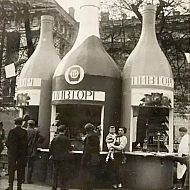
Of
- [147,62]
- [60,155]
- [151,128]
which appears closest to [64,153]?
[60,155]

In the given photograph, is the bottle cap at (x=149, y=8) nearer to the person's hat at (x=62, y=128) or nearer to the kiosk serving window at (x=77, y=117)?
the kiosk serving window at (x=77, y=117)

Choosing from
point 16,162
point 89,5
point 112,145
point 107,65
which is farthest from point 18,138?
point 89,5

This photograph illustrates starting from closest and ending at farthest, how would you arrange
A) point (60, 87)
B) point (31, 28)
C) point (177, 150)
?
point (177, 150), point (31, 28), point (60, 87)

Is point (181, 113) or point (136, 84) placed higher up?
point (136, 84)

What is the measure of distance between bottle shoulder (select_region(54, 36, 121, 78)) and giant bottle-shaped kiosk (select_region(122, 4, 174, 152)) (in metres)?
0.25

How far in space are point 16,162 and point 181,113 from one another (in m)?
1.48

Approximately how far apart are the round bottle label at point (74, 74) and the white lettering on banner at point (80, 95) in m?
0.12

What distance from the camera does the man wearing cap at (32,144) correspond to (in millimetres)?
3844

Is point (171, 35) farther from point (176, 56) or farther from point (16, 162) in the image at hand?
point (16, 162)

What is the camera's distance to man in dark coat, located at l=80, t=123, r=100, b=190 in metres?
3.57

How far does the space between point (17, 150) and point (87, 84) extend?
Answer: 1.16m

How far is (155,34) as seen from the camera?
4.24 metres

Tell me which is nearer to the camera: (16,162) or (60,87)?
(16,162)

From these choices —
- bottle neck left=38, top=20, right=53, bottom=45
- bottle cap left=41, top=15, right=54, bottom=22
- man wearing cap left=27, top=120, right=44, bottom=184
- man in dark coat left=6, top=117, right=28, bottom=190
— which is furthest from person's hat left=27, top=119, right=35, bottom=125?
bottle cap left=41, top=15, right=54, bottom=22
